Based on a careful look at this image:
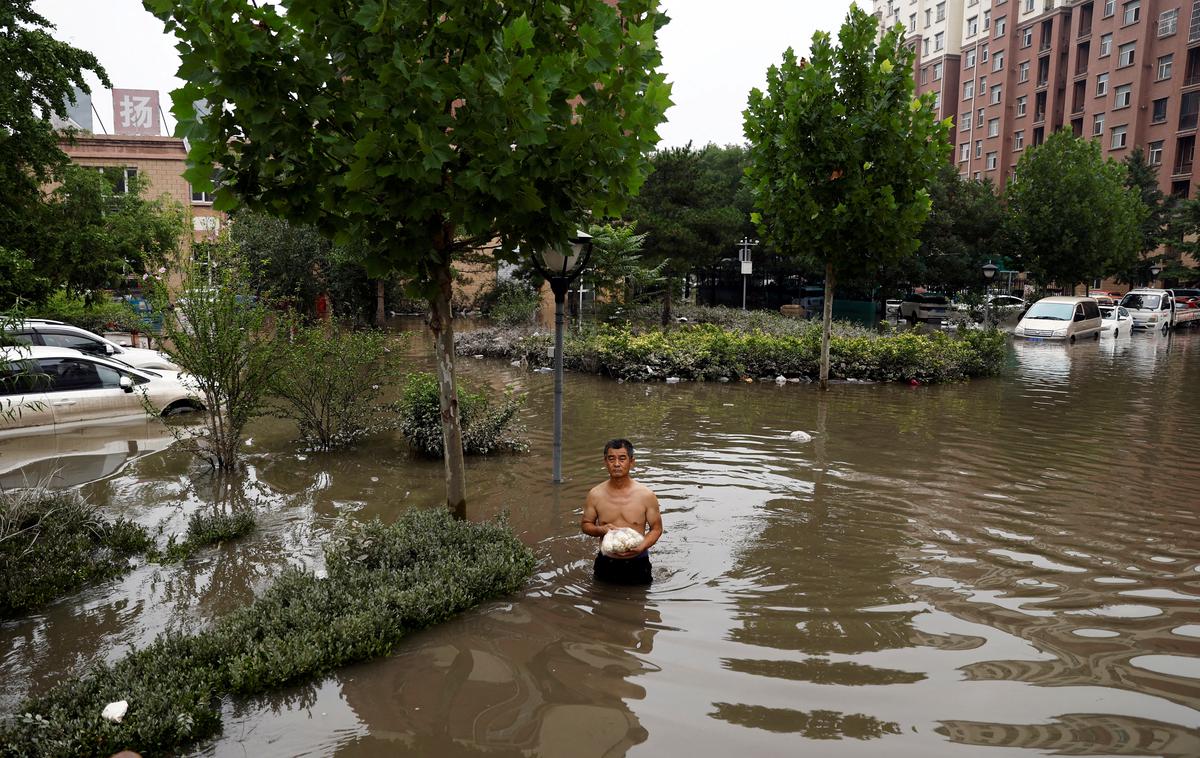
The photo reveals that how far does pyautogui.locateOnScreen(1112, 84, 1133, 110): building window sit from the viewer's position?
49688mm

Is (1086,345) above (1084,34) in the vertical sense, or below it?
below

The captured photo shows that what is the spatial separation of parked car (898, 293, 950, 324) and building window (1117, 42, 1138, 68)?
24.8 metres

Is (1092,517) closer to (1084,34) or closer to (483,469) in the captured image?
(483,469)

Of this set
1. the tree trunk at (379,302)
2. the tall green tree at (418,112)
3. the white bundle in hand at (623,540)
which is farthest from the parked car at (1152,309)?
the tall green tree at (418,112)

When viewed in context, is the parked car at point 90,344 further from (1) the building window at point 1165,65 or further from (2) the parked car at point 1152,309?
(1) the building window at point 1165,65

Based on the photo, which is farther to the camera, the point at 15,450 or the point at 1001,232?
the point at 1001,232

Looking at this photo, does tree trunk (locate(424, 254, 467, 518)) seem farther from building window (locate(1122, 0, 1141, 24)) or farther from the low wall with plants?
building window (locate(1122, 0, 1141, 24))

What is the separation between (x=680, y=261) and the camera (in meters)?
25.4

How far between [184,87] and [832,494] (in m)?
6.84

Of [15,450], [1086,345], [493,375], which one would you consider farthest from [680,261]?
[15,450]

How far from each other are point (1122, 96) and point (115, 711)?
6207 cm

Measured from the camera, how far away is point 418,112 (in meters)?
4.74

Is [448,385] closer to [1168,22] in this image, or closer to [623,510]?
[623,510]

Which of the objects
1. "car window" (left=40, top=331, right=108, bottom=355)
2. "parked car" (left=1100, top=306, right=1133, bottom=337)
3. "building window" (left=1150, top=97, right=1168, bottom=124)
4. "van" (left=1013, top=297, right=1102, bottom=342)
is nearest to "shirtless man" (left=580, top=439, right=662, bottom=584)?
"car window" (left=40, top=331, right=108, bottom=355)
